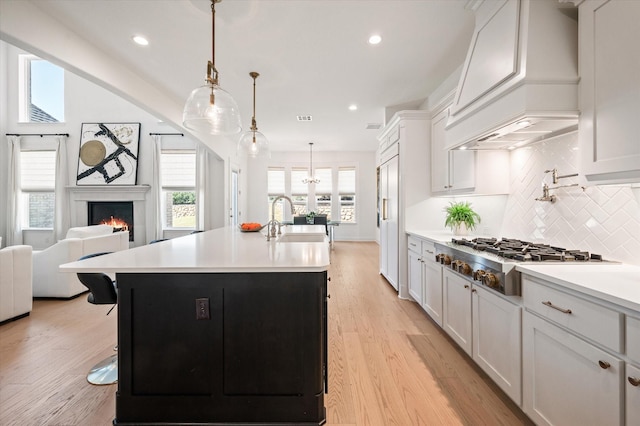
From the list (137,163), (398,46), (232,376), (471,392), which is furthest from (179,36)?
(137,163)

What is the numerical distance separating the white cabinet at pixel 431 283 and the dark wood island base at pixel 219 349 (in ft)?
5.29

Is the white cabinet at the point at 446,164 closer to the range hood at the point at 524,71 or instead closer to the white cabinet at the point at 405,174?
the white cabinet at the point at 405,174

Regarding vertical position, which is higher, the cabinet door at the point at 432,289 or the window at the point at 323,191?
the window at the point at 323,191

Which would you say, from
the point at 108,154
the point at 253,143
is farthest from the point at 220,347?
the point at 108,154

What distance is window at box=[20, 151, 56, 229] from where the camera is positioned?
6918 mm

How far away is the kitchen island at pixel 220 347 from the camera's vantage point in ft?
5.10

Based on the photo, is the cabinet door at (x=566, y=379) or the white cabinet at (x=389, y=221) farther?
the white cabinet at (x=389, y=221)

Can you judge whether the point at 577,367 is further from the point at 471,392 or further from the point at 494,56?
the point at 494,56

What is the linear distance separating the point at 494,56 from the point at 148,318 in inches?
105

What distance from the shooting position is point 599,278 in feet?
4.31

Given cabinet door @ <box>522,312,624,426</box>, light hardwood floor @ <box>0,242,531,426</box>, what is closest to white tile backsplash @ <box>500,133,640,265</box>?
cabinet door @ <box>522,312,624,426</box>

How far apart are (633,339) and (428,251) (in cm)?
200

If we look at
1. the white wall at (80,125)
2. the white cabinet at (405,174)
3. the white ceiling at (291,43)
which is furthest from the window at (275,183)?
the white cabinet at (405,174)

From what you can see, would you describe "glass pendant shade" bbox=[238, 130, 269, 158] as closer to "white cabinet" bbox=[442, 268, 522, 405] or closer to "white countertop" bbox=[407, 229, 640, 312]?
"white cabinet" bbox=[442, 268, 522, 405]
